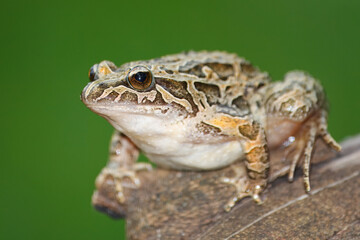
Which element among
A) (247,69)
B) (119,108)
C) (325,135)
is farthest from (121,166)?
(325,135)

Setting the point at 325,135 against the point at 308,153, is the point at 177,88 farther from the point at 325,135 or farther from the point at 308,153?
the point at 325,135

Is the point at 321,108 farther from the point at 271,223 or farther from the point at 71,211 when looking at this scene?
the point at 71,211

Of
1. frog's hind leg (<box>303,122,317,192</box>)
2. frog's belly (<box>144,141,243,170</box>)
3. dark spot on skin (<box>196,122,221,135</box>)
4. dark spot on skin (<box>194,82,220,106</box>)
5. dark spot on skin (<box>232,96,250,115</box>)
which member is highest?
dark spot on skin (<box>194,82,220,106</box>)

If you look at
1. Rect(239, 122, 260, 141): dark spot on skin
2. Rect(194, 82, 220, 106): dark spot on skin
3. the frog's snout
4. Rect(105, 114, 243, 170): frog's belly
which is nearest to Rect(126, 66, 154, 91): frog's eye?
Rect(105, 114, 243, 170): frog's belly

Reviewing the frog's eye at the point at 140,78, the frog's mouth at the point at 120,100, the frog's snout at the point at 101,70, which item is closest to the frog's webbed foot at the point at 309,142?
the frog's mouth at the point at 120,100

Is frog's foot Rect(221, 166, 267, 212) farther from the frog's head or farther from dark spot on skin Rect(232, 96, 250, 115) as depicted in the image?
the frog's head
